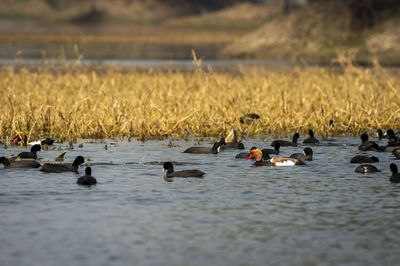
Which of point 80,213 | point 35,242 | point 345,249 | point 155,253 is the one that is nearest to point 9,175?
point 80,213

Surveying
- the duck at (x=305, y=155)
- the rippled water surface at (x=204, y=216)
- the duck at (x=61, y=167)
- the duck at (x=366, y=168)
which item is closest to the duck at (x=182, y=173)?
the rippled water surface at (x=204, y=216)

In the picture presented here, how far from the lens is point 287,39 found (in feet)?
193

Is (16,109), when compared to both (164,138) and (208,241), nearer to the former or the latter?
(164,138)

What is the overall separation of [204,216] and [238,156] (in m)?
5.89

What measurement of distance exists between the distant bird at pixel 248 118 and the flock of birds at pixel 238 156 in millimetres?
2113

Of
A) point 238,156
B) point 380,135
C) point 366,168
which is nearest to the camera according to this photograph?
point 366,168

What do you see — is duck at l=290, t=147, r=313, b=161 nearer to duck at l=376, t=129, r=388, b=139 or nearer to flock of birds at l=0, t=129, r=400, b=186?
flock of birds at l=0, t=129, r=400, b=186

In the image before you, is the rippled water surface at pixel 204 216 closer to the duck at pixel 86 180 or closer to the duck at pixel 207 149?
the duck at pixel 86 180

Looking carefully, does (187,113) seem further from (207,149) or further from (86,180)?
(86,180)

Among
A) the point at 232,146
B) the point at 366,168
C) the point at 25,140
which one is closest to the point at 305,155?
the point at 366,168

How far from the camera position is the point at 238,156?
1748 centimetres

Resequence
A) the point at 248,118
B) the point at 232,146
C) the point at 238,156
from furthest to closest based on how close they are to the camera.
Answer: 1. the point at 248,118
2. the point at 232,146
3. the point at 238,156

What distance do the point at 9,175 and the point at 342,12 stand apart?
44.7 meters

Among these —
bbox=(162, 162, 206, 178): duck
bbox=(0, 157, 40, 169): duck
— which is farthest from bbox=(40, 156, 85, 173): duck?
bbox=(162, 162, 206, 178): duck
